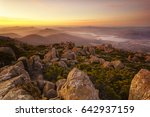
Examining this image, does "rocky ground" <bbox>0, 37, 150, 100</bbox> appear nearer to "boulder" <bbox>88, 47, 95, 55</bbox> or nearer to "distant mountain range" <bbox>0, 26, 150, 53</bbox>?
"boulder" <bbox>88, 47, 95, 55</bbox>

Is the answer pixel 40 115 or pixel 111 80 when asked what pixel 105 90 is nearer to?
pixel 111 80

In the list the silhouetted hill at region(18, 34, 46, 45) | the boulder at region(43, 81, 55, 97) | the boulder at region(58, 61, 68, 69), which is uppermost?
the silhouetted hill at region(18, 34, 46, 45)

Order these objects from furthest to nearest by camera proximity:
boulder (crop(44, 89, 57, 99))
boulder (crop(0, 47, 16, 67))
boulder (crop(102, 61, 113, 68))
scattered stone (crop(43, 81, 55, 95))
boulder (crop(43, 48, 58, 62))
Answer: boulder (crop(43, 48, 58, 62)), boulder (crop(102, 61, 113, 68)), boulder (crop(0, 47, 16, 67)), scattered stone (crop(43, 81, 55, 95)), boulder (crop(44, 89, 57, 99))

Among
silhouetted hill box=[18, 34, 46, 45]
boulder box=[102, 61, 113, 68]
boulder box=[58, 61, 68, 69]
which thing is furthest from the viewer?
silhouetted hill box=[18, 34, 46, 45]

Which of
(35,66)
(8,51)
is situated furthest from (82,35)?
(8,51)

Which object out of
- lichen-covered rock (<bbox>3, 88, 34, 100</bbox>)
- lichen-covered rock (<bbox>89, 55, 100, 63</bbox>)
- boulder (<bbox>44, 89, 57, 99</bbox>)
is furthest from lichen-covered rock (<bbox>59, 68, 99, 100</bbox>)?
lichen-covered rock (<bbox>89, 55, 100, 63</bbox>)

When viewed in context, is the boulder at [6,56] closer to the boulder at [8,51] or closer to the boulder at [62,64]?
the boulder at [8,51]

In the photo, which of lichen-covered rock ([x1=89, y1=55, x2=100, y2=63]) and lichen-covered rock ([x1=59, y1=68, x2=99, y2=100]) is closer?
lichen-covered rock ([x1=59, y1=68, x2=99, y2=100])

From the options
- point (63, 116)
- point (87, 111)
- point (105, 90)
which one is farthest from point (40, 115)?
point (105, 90)
